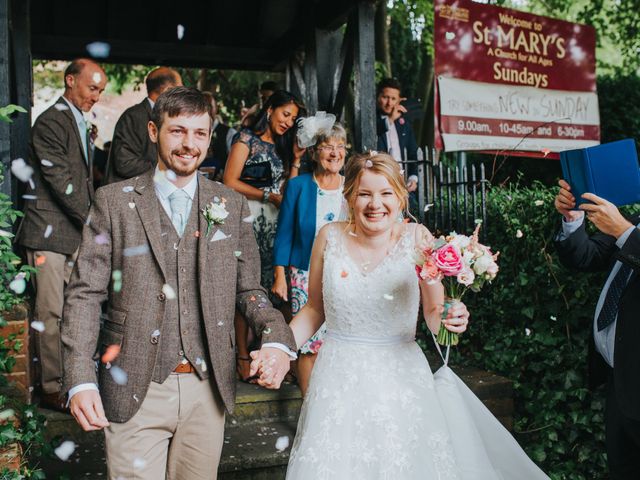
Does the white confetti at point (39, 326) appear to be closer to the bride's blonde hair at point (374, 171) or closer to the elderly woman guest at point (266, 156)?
the elderly woman guest at point (266, 156)

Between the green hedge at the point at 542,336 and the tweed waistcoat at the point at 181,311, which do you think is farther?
the green hedge at the point at 542,336

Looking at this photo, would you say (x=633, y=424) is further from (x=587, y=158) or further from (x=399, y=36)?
(x=399, y=36)

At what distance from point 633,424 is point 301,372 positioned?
2106 millimetres

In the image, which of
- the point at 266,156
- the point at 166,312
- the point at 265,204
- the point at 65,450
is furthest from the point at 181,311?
the point at 265,204

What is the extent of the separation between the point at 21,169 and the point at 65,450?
224 centimetres

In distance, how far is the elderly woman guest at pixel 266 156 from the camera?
5.28 m

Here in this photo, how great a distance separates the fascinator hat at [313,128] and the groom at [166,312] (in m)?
2.03

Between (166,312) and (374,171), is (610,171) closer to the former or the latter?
(374,171)

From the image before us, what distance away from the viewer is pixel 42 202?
472 cm

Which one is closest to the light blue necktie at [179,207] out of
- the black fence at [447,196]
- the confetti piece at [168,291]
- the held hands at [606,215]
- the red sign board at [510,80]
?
the confetti piece at [168,291]

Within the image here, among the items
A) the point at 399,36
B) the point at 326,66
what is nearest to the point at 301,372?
the point at 326,66

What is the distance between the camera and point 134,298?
2650 millimetres

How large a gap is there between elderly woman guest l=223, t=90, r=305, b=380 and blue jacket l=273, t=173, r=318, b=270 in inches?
21.8

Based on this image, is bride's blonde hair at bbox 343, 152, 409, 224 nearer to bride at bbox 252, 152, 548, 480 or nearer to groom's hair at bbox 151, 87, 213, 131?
bride at bbox 252, 152, 548, 480
